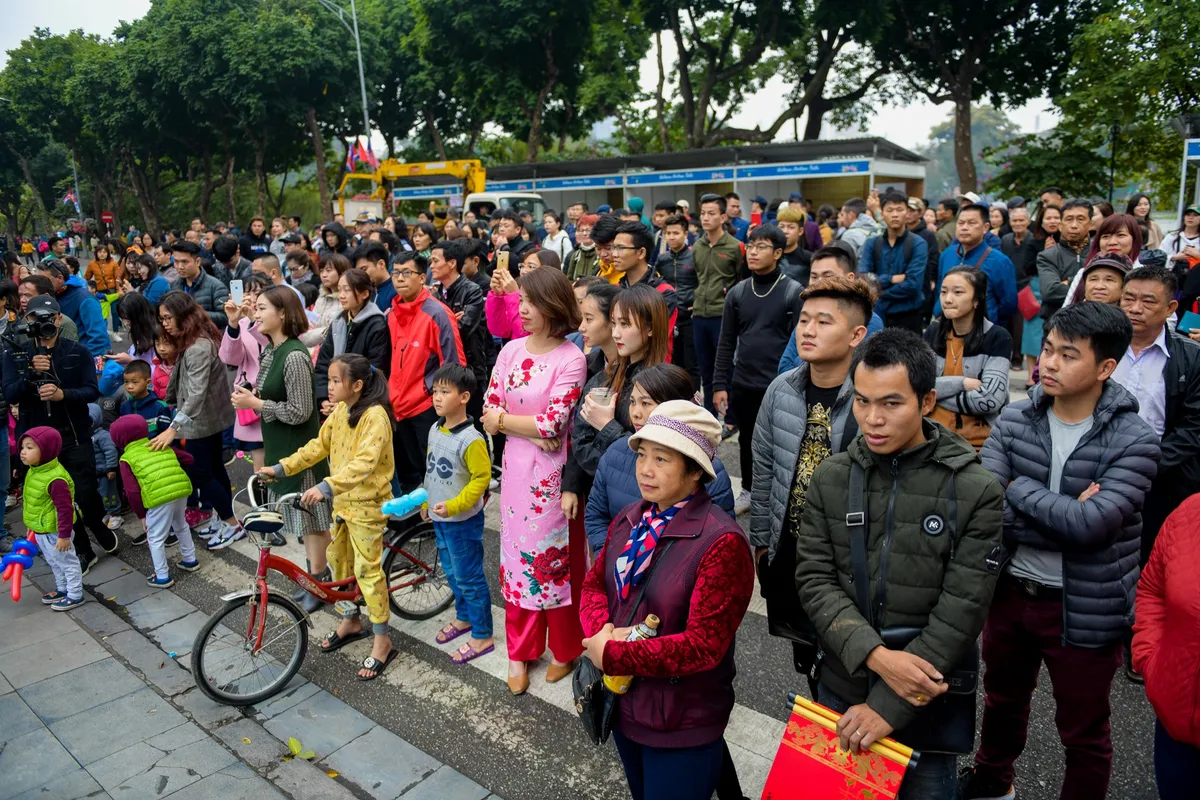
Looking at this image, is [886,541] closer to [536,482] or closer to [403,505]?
[536,482]

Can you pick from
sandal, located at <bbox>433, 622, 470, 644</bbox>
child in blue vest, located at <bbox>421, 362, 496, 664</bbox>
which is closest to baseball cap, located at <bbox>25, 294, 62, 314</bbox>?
child in blue vest, located at <bbox>421, 362, 496, 664</bbox>

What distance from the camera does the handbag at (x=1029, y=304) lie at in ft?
26.0

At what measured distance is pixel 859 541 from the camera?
7.59 feet

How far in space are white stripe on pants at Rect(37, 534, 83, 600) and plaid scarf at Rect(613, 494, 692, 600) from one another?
447 centimetres

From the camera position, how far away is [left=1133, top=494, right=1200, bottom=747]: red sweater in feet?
7.01

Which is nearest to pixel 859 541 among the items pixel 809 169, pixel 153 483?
pixel 153 483

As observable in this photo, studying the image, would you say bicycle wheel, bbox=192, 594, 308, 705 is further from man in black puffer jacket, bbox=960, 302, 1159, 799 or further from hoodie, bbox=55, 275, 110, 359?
hoodie, bbox=55, 275, 110, 359

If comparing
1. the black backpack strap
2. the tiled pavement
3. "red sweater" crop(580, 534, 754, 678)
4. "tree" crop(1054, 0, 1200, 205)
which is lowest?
the tiled pavement

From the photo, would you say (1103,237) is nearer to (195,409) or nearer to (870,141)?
(195,409)

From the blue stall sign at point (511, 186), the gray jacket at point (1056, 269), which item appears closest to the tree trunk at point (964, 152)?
the blue stall sign at point (511, 186)

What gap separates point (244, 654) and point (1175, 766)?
4024 millimetres

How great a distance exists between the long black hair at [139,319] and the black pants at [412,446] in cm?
241

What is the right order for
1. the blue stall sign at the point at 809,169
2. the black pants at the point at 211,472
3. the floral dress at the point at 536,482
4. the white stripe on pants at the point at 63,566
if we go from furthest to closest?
1. the blue stall sign at the point at 809,169
2. the black pants at the point at 211,472
3. the white stripe on pants at the point at 63,566
4. the floral dress at the point at 536,482

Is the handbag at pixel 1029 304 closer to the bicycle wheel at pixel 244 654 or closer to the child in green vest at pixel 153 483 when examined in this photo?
the bicycle wheel at pixel 244 654
